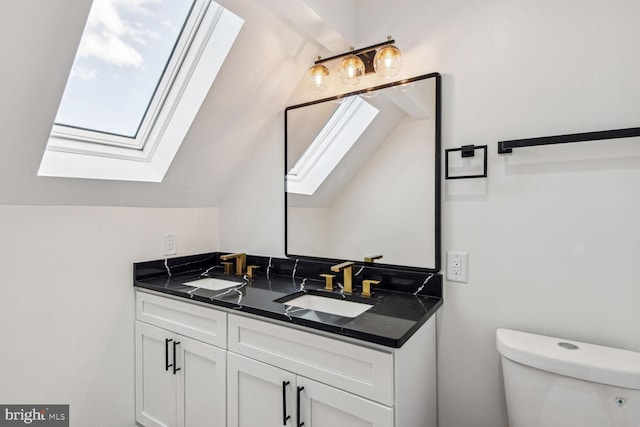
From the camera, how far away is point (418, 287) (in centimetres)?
153

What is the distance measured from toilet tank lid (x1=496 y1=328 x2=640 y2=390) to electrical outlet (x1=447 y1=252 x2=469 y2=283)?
28 centimetres

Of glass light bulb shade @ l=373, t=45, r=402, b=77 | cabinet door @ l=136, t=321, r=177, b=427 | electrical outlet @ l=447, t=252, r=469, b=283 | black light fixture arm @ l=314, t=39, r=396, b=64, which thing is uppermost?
black light fixture arm @ l=314, t=39, r=396, b=64

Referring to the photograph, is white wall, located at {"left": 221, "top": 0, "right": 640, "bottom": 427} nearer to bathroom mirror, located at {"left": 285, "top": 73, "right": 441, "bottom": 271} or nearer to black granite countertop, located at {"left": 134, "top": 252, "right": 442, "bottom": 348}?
bathroom mirror, located at {"left": 285, "top": 73, "right": 441, "bottom": 271}

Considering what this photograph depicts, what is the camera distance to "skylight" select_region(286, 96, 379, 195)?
1.72 meters

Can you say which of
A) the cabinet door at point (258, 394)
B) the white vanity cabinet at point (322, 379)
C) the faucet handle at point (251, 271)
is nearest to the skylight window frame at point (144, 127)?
the faucet handle at point (251, 271)

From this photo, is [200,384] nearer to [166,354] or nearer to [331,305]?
[166,354]

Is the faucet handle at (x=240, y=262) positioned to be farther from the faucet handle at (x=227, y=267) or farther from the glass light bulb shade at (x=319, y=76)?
the glass light bulb shade at (x=319, y=76)

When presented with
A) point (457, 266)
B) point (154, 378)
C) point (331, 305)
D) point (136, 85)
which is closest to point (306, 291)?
point (331, 305)

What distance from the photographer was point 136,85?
1.72 meters

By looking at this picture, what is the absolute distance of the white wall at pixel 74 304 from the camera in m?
1.49

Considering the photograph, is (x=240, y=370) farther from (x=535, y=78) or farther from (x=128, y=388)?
(x=535, y=78)

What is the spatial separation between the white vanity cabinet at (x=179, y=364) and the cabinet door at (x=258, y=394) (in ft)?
0.21

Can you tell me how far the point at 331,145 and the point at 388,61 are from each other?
1.70 ft

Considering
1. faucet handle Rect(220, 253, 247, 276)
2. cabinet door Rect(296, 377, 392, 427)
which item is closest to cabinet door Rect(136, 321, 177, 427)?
faucet handle Rect(220, 253, 247, 276)
